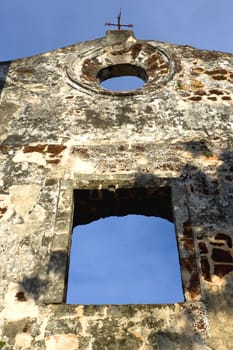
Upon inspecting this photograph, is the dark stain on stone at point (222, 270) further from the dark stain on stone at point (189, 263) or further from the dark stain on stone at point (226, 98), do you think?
the dark stain on stone at point (226, 98)

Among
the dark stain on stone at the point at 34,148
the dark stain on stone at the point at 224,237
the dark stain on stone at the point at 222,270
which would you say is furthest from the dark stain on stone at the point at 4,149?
the dark stain on stone at the point at 222,270

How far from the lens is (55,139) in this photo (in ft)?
18.9

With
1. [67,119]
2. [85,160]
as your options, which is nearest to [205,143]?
[85,160]

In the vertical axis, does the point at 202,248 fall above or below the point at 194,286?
above

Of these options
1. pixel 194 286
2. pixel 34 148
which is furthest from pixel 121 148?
pixel 194 286

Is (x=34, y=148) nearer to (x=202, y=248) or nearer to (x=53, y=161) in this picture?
(x=53, y=161)

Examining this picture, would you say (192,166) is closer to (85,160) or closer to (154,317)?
(85,160)

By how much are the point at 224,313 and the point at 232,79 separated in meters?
4.03

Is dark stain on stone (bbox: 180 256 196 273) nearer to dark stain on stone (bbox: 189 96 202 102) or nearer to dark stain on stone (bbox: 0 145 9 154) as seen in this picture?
dark stain on stone (bbox: 0 145 9 154)

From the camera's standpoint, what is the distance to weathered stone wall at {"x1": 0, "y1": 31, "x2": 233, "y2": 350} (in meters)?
3.85

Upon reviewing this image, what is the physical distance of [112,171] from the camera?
5.29 m

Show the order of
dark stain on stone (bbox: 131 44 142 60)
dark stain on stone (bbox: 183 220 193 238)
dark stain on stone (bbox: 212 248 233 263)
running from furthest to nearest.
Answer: dark stain on stone (bbox: 131 44 142 60), dark stain on stone (bbox: 183 220 193 238), dark stain on stone (bbox: 212 248 233 263)

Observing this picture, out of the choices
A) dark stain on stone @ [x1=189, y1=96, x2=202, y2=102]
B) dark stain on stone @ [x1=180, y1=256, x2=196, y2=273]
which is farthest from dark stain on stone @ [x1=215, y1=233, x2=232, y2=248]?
dark stain on stone @ [x1=189, y1=96, x2=202, y2=102]

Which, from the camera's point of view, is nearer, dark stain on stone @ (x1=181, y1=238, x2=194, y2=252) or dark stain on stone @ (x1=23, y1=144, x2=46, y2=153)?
dark stain on stone @ (x1=181, y1=238, x2=194, y2=252)
